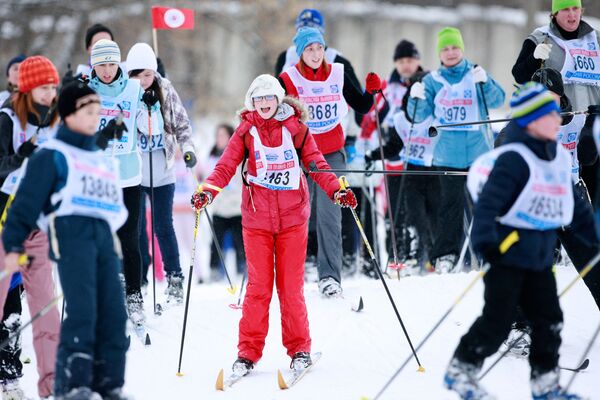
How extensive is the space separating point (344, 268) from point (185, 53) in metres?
20.3

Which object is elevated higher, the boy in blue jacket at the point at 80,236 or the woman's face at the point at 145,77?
the woman's face at the point at 145,77

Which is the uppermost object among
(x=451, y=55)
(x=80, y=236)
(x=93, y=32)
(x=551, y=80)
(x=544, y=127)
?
(x=93, y=32)

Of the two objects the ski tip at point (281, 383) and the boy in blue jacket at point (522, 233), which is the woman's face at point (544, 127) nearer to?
the boy in blue jacket at point (522, 233)

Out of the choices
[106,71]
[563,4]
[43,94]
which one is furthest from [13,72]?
[563,4]

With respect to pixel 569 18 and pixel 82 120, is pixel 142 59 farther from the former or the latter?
pixel 569 18

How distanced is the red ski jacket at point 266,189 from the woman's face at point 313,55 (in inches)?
47.3

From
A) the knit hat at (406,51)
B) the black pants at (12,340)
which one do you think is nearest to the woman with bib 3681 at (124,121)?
the black pants at (12,340)

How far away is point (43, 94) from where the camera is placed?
5.34m

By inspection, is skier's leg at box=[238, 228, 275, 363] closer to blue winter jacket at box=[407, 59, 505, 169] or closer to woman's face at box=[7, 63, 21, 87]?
blue winter jacket at box=[407, 59, 505, 169]

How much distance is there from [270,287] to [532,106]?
211 cm

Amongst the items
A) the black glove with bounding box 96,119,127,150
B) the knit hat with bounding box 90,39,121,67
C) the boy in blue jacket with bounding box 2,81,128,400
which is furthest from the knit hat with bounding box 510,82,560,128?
the knit hat with bounding box 90,39,121,67

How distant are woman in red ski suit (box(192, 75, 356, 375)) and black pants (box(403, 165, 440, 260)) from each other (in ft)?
9.49

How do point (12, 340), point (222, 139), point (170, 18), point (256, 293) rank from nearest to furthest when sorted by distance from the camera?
point (12, 340) → point (256, 293) → point (170, 18) → point (222, 139)

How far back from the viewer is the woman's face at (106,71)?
639cm
